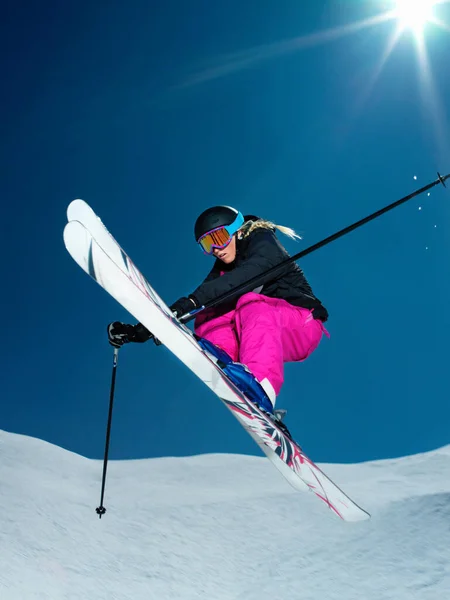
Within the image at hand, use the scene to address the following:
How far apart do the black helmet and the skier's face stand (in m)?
0.20

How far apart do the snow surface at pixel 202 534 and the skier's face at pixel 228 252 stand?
50.1 feet

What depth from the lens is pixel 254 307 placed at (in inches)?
207

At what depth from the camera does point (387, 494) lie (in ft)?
86.8

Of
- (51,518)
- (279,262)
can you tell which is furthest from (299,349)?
(51,518)

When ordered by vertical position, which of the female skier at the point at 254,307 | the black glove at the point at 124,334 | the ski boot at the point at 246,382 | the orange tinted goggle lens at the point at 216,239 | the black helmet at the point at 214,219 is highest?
the black helmet at the point at 214,219

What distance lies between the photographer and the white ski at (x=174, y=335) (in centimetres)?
367

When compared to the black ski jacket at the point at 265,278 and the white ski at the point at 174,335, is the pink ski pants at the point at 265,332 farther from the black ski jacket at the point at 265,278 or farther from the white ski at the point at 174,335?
the white ski at the point at 174,335

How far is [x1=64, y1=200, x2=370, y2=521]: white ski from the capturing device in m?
3.67

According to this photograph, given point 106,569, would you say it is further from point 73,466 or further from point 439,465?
point 439,465

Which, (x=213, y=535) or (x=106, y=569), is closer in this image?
(x=106, y=569)

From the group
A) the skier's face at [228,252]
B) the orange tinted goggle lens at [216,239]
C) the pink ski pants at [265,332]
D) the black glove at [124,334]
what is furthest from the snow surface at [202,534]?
the orange tinted goggle lens at [216,239]

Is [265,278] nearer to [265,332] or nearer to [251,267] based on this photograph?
[251,267]

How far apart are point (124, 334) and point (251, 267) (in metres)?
1.31

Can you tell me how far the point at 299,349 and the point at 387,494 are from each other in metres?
23.6
